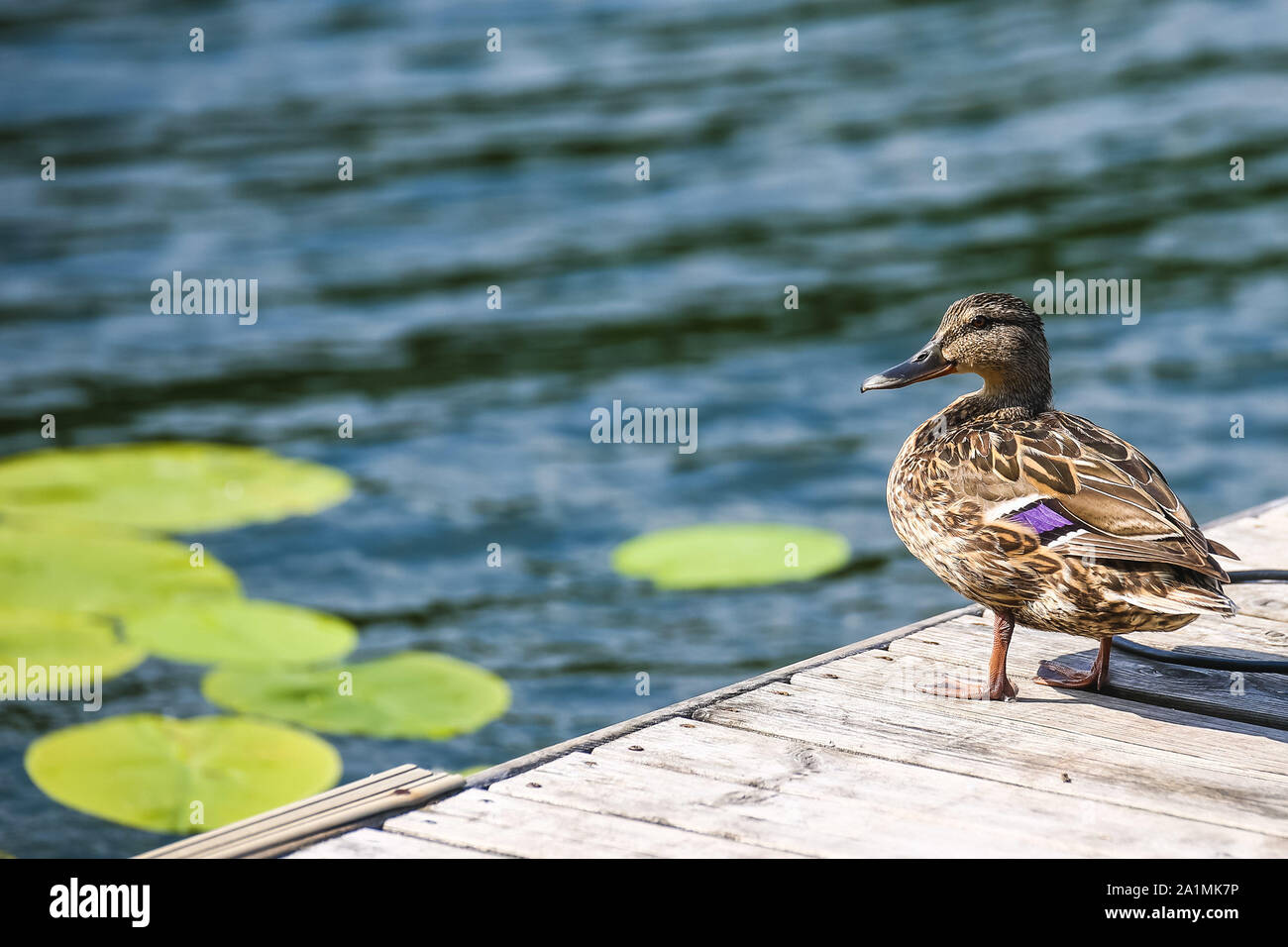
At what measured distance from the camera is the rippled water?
23.8 feet

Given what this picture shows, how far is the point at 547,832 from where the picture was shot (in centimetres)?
287

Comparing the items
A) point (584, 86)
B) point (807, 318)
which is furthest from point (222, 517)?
point (584, 86)

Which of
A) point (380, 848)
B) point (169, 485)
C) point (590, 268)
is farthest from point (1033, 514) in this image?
point (590, 268)

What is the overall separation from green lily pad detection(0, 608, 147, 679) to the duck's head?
3.91 m

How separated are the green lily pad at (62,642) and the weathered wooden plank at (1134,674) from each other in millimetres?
3788

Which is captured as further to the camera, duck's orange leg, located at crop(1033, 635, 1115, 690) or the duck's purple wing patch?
duck's orange leg, located at crop(1033, 635, 1115, 690)

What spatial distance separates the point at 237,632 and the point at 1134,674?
13.6ft

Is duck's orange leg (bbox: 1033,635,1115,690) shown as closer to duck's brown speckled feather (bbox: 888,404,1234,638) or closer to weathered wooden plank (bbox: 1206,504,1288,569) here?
duck's brown speckled feather (bbox: 888,404,1234,638)

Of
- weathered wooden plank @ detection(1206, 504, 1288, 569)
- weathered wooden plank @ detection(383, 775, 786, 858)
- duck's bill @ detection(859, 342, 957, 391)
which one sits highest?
duck's bill @ detection(859, 342, 957, 391)

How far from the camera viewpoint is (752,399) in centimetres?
928

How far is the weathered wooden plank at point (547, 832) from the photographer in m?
2.79

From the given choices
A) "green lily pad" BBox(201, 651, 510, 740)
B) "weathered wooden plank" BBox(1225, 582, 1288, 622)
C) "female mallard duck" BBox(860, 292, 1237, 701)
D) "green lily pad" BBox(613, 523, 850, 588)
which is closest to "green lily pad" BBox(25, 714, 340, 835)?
"green lily pad" BBox(201, 651, 510, 740)

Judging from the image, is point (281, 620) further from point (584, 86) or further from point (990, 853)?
point (584, 86)

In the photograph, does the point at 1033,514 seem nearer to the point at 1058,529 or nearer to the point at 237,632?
the point at 1058,529
